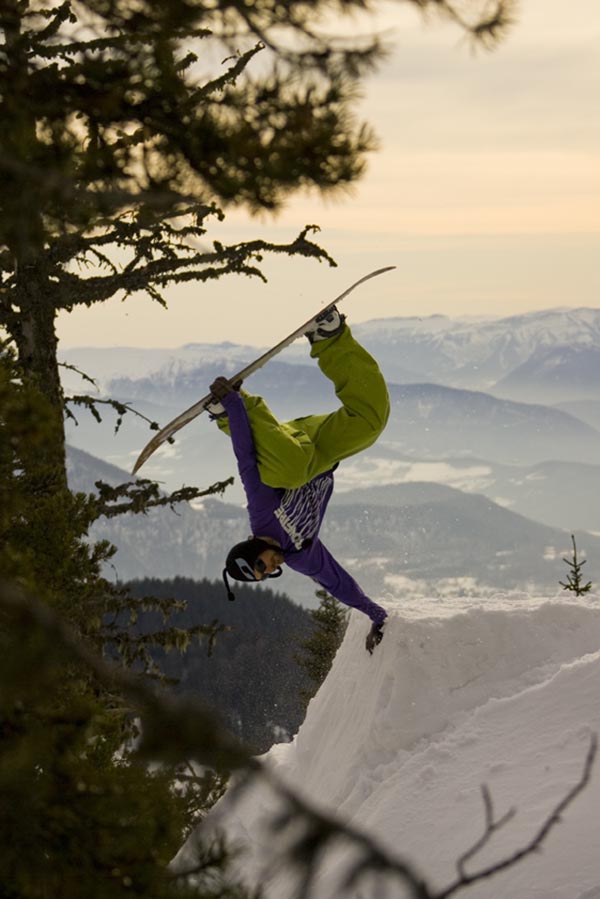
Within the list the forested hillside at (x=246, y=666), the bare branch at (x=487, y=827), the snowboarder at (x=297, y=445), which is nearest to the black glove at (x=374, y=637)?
the snowboarder at (x=297, y=445)

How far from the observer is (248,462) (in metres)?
7.79

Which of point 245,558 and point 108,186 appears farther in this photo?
point 245,558

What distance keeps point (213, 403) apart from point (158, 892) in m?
5.03

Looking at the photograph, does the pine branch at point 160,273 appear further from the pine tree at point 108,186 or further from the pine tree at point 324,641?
the pine tree at point 324,641

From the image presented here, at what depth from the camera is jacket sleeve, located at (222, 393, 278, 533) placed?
749 centimetres

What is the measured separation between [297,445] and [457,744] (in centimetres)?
310

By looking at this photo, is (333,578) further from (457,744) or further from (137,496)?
(137,496)

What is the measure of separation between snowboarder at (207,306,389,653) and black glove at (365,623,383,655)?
1.14 metres

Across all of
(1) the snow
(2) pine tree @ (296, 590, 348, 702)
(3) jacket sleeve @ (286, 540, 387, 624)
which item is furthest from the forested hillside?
(3) jacket sleeve @ (286, 540, 387, 624)

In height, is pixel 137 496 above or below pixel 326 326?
below

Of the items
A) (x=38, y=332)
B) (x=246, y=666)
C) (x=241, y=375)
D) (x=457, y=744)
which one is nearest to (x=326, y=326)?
(x=241, y=375)

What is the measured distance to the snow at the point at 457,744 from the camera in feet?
16.6

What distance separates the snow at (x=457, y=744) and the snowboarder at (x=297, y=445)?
171 cm

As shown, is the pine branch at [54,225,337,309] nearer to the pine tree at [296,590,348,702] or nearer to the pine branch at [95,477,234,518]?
the pine branch at [95,477,234,518]
